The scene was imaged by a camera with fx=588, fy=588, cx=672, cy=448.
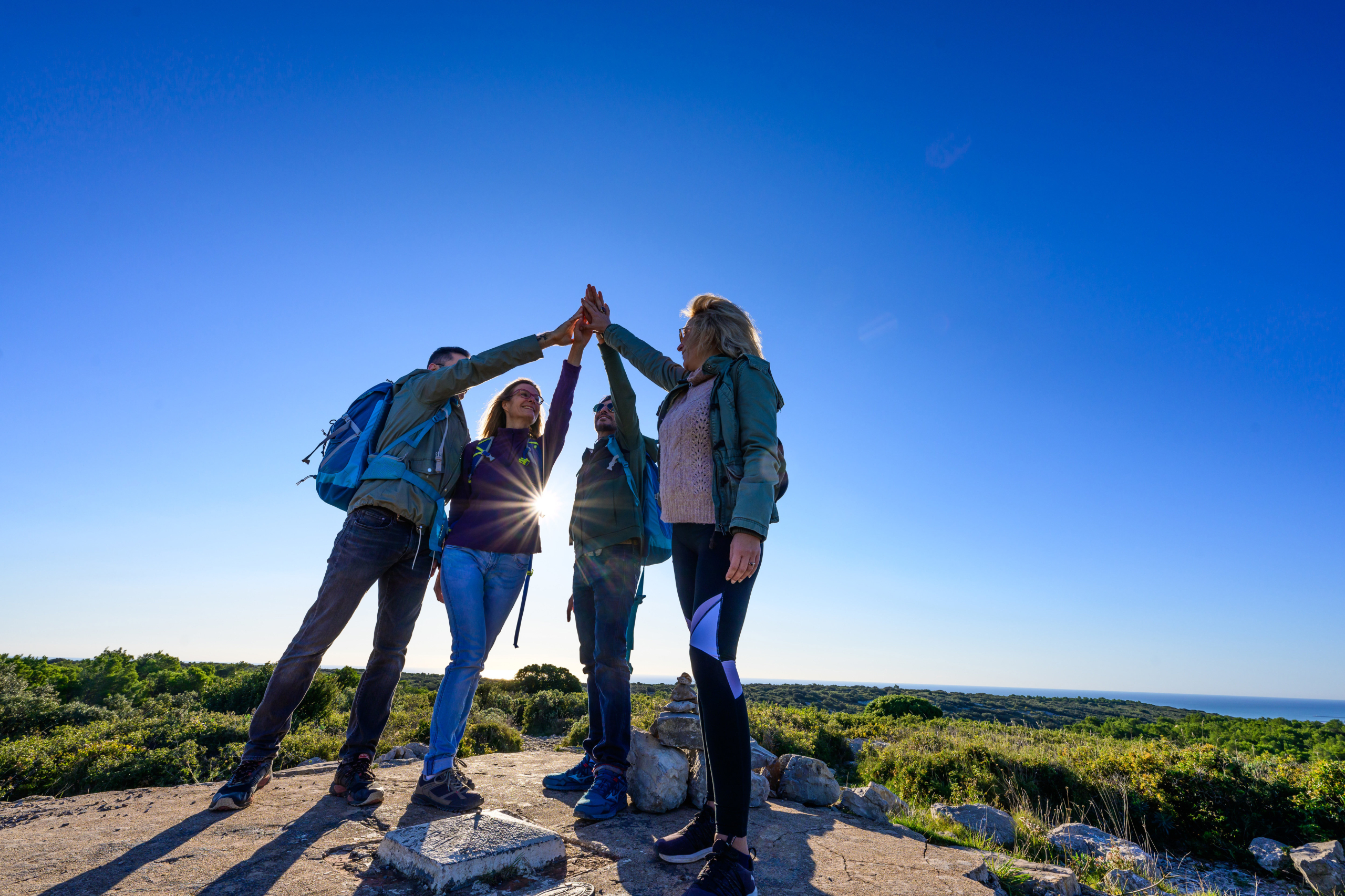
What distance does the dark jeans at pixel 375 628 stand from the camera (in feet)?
9.91

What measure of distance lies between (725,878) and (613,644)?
4.96ft

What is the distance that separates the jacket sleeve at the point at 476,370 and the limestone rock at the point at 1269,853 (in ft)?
30.9

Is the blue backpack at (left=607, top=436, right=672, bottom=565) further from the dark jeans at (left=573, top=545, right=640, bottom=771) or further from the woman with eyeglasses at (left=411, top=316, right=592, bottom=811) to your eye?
the woman with eyeglasses at (left=411, top=316, right=592, bottom=811)

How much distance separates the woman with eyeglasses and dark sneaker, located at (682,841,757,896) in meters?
1.41

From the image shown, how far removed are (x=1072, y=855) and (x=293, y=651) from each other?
5.50 m

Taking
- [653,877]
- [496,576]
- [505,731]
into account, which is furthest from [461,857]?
[505,731]

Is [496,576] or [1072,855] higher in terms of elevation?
[496,576]

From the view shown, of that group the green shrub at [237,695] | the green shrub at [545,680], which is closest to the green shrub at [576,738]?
the green shrub at [237,695]

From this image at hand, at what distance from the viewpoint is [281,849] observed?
2398 mm

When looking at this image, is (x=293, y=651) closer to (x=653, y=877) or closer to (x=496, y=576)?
(x=496, y=576)

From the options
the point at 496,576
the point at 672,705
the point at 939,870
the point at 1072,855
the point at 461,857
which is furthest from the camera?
the point at 1072,855

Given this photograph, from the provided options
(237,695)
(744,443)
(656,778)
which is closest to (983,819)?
(656,778)

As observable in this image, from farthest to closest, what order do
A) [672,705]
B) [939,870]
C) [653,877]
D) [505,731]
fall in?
1. [505,731]
2. [672,705]
3. [939,870]
4. [653,877]

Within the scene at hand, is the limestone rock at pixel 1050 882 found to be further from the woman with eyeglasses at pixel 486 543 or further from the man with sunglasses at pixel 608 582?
the woman with eyeglasses at pixel 486 543
